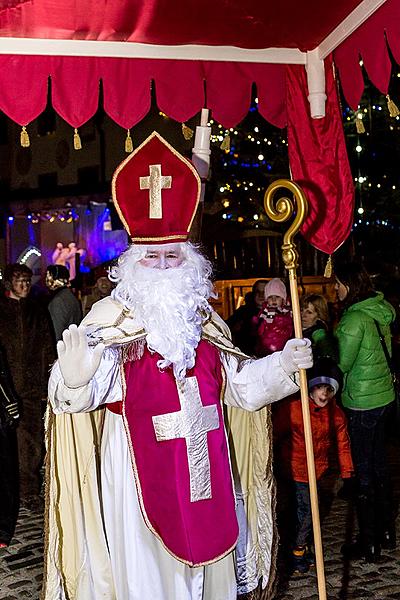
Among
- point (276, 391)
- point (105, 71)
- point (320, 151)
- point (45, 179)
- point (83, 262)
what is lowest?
point (276, 391)

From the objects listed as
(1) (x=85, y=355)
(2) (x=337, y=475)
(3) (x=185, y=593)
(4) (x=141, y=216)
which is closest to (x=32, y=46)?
(4) (x=141, y=216)

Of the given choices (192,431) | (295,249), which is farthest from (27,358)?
(295,249)

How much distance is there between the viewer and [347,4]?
5.13 meters

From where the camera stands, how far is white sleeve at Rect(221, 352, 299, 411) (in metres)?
4.12

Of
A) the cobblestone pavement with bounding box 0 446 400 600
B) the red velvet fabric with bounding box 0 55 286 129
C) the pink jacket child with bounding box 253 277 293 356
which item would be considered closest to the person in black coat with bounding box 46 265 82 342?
the cobblestone pavement with bounding box 0 446 400 600

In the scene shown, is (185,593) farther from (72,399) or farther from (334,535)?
(334,535)

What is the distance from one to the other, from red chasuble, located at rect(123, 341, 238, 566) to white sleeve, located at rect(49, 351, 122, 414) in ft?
0.23

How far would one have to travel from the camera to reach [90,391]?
13.1 ft

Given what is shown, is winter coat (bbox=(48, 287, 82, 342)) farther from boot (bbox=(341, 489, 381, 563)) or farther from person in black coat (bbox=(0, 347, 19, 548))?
boot (bbox=(341, 489, 381, 563))

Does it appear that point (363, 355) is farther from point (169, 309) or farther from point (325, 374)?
point (169, 309)

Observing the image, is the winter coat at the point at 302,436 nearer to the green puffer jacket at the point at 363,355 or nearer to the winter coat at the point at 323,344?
the green puffer jacket at the point at 363,355

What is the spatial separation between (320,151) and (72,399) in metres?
2.86

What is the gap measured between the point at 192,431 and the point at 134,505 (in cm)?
46

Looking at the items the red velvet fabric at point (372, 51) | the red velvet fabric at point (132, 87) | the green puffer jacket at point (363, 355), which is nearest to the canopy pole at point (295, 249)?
the red velvet fabric at point (372, 51)
